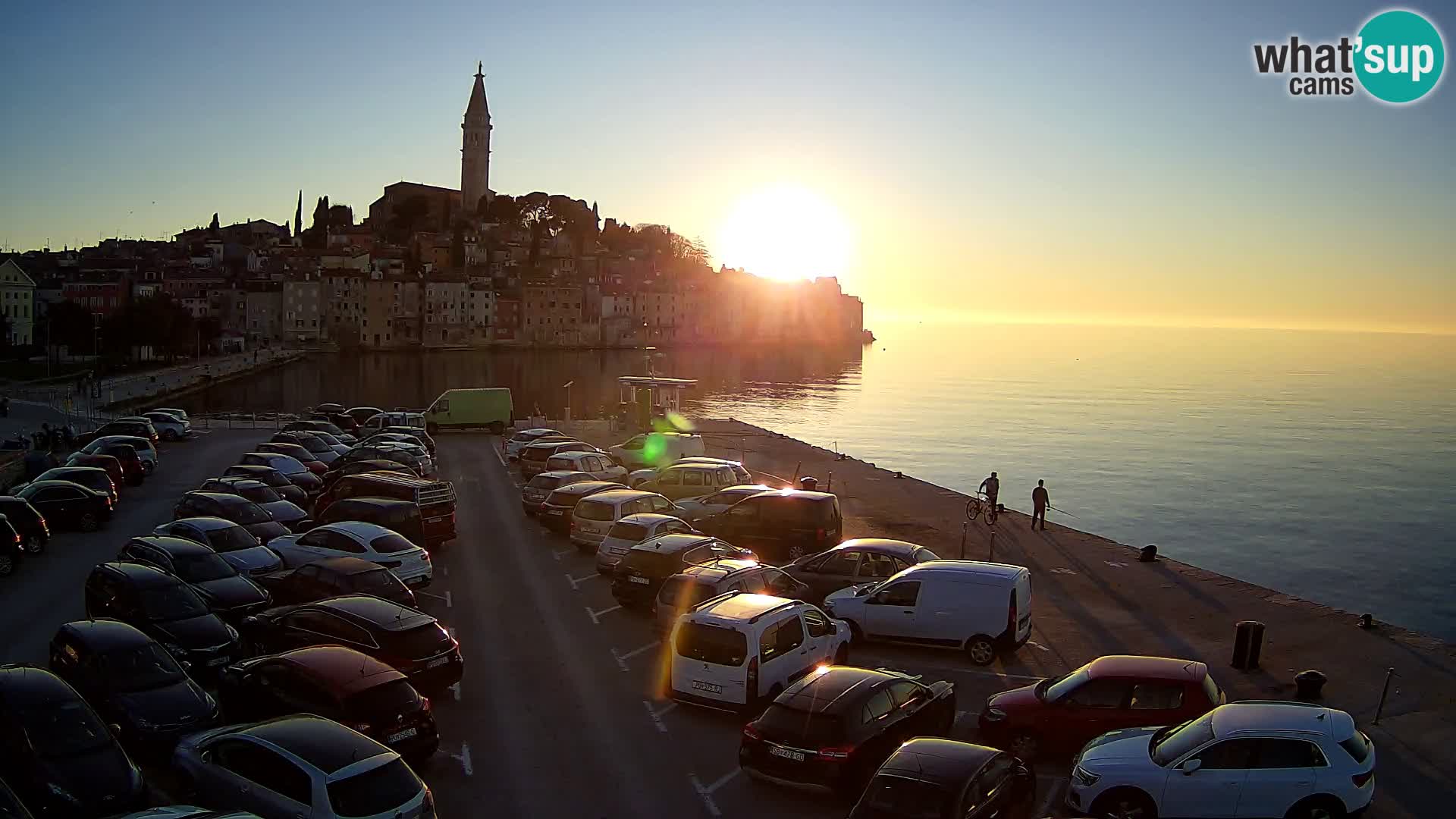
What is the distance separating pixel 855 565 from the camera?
1620 centimetres

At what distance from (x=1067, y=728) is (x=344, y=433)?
32811 mm

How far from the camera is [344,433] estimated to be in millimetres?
38531

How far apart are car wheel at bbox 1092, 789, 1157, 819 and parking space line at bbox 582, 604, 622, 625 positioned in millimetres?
8143

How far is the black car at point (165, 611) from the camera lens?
12.3 meters

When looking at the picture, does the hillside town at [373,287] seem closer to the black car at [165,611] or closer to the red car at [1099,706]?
the black car at [165,611]

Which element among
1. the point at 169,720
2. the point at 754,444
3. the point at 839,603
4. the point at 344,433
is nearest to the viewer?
the point at 169,720

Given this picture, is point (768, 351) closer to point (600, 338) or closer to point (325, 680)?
point (600, 338)

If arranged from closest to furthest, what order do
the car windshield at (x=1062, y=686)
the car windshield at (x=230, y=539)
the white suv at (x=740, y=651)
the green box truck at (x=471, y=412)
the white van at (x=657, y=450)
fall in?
1. the car windshield at (x=1062, y=686)
2. the white suv at (x=740, y=651)
3. the car windshield at (x=230, y=539)
4. the white van at (x=657, y=450)
5. the green box truck at (x=471, y=412)

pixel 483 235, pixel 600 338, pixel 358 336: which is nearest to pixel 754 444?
pixel 358 336

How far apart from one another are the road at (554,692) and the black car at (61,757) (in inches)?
43.0

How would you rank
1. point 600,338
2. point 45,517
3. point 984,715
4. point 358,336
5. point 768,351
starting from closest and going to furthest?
point 984,715
point 45,517
point 358,336
point 600,338
point 768,351

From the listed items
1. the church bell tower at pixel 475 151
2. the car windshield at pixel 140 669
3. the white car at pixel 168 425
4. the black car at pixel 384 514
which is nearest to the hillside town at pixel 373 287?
the church bell tower at pixel 475 151

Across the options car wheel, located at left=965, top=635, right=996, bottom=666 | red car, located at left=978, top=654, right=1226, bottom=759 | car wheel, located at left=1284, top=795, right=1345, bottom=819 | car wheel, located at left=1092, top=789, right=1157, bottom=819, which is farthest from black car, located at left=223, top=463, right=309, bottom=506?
car wheel, located at left=1284, top=795, right=1345, bottom=819

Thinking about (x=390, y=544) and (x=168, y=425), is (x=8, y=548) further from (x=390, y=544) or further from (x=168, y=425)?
(x=168, y=425)
